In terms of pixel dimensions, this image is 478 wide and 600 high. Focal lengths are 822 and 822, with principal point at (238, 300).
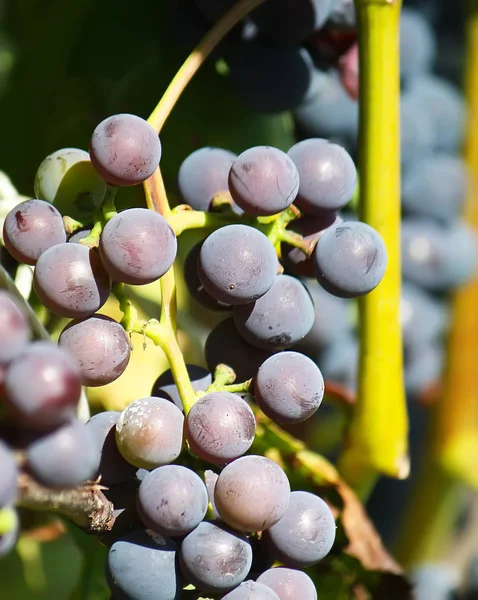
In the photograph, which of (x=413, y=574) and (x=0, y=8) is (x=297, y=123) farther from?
(x=413, y=574)

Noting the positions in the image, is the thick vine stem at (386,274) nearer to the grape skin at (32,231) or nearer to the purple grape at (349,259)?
the purple grape at (349,259)

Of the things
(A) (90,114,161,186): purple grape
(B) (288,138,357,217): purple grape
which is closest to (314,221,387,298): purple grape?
(B) (288,138,357,217): purple grape

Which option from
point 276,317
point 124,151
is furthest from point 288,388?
point 124,151

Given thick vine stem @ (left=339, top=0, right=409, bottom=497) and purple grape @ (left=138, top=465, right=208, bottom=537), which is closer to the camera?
purple grape @ (left=138, top=465, right=208, bottom=537)

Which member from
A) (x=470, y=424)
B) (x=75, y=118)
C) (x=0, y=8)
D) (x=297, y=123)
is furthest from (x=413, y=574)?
(x=0, y=8)

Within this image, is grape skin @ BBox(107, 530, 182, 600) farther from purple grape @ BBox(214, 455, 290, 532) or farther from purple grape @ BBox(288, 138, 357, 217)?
purple grape @ BBox(288, 138, 357, 217)
